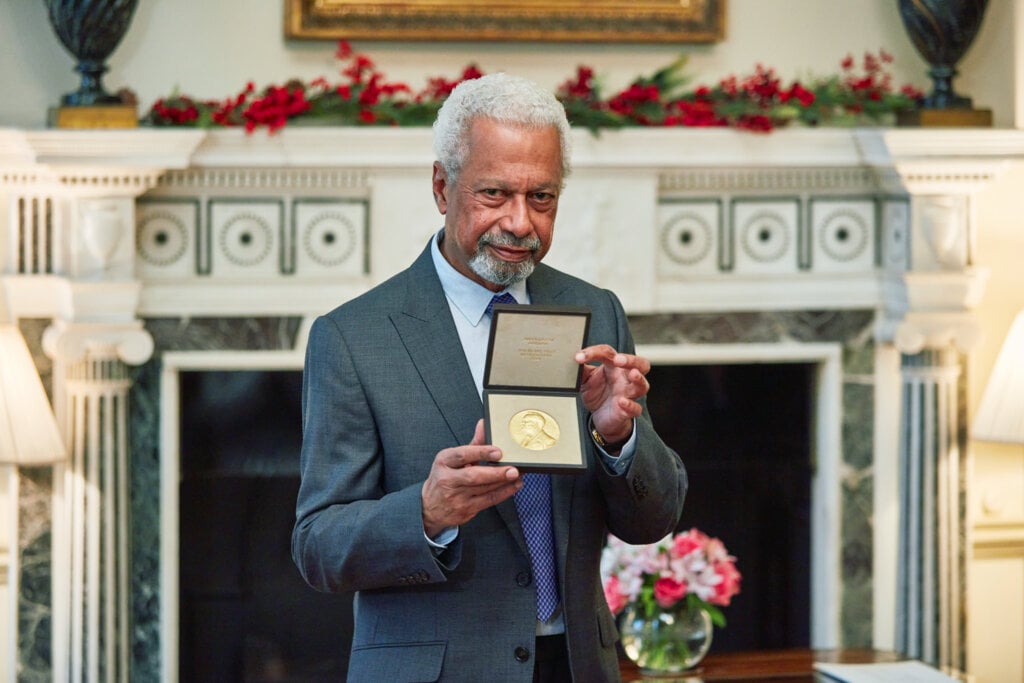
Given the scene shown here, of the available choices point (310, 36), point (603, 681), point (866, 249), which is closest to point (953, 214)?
point (866, 249)

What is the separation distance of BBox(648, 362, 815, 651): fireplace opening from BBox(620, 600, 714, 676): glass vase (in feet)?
3.55

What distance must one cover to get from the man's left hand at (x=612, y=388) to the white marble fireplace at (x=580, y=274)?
2.06 metres

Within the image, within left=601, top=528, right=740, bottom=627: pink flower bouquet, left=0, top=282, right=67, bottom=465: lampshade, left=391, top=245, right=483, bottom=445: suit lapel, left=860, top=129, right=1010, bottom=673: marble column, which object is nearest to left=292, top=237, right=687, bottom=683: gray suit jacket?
left=391, top=245, right=483, bottom=445: suit lapel

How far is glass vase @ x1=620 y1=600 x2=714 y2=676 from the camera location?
304 centimetres

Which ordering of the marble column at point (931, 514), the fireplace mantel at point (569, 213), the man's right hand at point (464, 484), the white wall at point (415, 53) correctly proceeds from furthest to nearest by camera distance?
the marble column at point (931, 514), the white wall at point (415, 53), the fireplace mantel at point (569, 213), the man's right hand at point (464, 484)

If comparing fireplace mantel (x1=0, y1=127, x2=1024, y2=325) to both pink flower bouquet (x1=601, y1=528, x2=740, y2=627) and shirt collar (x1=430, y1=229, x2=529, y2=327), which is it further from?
shirt collar (x1=430, y1=229, x2=529, y2=327)

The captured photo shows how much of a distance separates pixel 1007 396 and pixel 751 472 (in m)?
0.77

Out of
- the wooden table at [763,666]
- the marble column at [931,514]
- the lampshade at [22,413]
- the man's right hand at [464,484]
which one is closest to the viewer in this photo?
the man's right hand at [464,484]

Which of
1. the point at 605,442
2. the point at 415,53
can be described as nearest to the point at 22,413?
the point at 415,53

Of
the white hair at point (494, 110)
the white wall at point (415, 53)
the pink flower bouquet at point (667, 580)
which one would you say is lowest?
the pink flower bouquet at point (667, 580)

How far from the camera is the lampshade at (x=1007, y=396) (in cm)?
376

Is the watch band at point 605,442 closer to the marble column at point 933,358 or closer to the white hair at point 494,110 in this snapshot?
the white hair at point 494,110

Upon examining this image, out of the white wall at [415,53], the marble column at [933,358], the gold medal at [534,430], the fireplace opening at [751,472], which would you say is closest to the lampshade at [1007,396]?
the marble column at [933,358]

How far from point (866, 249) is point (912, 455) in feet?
1.99
